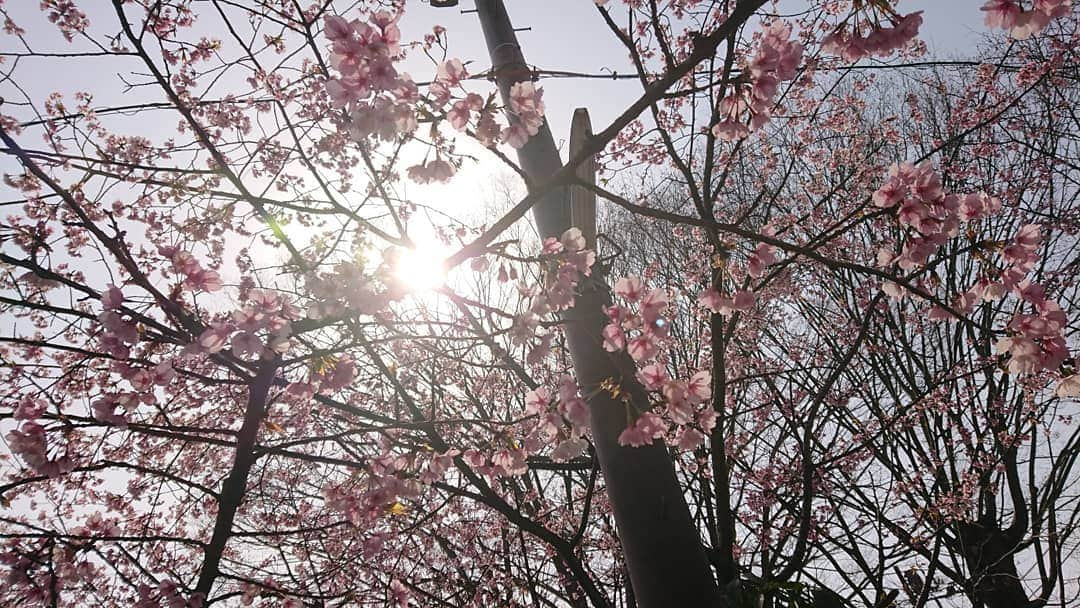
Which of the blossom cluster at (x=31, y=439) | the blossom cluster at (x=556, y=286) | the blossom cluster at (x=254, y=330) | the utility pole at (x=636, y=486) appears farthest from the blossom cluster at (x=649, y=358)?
the blossom cluster at (x=31, y=439)

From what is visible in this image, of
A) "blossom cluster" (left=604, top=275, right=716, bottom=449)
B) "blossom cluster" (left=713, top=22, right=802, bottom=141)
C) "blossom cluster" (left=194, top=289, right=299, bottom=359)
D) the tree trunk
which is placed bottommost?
the tree trunk

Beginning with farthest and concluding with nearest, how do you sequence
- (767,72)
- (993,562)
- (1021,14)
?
(993,562), (767,72), (1021,14)

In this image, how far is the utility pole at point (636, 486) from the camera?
191cm

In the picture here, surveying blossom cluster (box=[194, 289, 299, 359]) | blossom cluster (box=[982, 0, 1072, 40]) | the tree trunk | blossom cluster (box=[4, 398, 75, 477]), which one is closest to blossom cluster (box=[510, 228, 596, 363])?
blossom cluster (box=[194, 289, 299, 359])

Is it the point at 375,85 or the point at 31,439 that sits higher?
the point at 375,85

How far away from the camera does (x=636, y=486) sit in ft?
6.81

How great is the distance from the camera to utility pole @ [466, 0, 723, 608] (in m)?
1.91

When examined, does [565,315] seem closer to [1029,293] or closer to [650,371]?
[650,371]

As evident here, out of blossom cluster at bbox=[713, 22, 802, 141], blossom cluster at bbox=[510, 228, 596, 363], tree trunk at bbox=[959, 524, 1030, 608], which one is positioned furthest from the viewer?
tree trunk at bbox=[959, 524, 1030, 608]

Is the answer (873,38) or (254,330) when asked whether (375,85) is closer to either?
(254,330)

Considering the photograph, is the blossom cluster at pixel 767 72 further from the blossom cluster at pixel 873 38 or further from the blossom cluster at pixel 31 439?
the blossom cluster at pixel 31 439

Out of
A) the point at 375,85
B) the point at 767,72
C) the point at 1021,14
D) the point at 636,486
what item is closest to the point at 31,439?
the point at 375,85

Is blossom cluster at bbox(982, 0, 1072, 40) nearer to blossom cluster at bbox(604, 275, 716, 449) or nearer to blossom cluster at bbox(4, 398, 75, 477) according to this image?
blossom cluster at bbox(604, 275, 716, 449)

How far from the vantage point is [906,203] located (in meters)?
1.91
